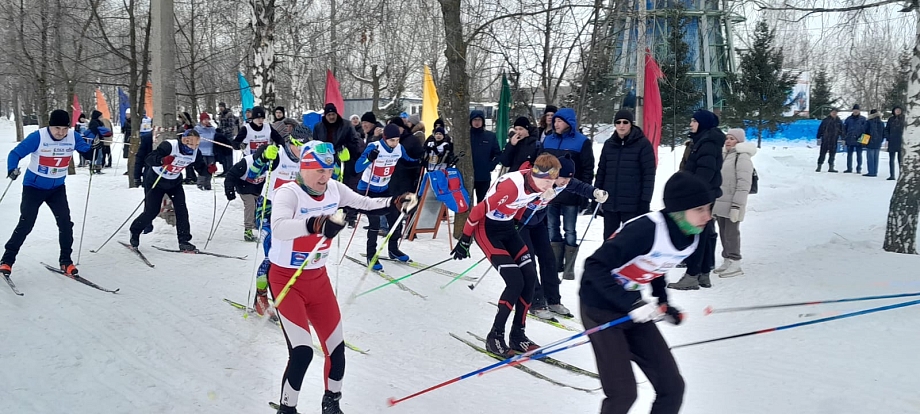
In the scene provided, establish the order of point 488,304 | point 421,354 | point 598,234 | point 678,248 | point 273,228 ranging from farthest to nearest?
1. point 598,234
2. point 488,304
3. point 421,354
4. point 273,228
5. point 678,248

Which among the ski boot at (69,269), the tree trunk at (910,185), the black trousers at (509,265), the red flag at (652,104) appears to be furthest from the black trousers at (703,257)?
the ski boot at (69,269)

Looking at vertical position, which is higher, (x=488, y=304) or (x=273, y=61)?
(x=273, y=61)

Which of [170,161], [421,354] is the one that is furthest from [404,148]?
[421,354]

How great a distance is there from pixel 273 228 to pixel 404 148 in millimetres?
5586

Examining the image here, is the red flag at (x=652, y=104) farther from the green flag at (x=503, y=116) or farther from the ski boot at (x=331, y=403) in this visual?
the ski boot at (x=331, y=403)

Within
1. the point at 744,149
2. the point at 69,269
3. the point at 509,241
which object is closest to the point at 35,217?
the point at 69,269

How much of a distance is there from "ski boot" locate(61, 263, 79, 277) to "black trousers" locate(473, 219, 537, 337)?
184 inches

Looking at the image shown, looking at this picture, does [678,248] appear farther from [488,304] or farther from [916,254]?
[916,254]

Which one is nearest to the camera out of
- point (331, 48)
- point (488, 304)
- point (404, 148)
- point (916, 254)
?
point (488, 304)

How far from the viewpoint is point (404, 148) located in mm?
9508

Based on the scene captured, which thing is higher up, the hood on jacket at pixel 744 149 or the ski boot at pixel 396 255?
the hood on jacket at pixel 744 149

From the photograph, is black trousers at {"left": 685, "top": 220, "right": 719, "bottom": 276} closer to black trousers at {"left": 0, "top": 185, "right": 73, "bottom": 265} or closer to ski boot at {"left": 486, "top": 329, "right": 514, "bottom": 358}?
ski boot at {"left": 486, "top": 329, "right": 514, "bottom": 358}

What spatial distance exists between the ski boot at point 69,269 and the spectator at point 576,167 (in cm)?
527

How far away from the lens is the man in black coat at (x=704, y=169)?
701 cm
